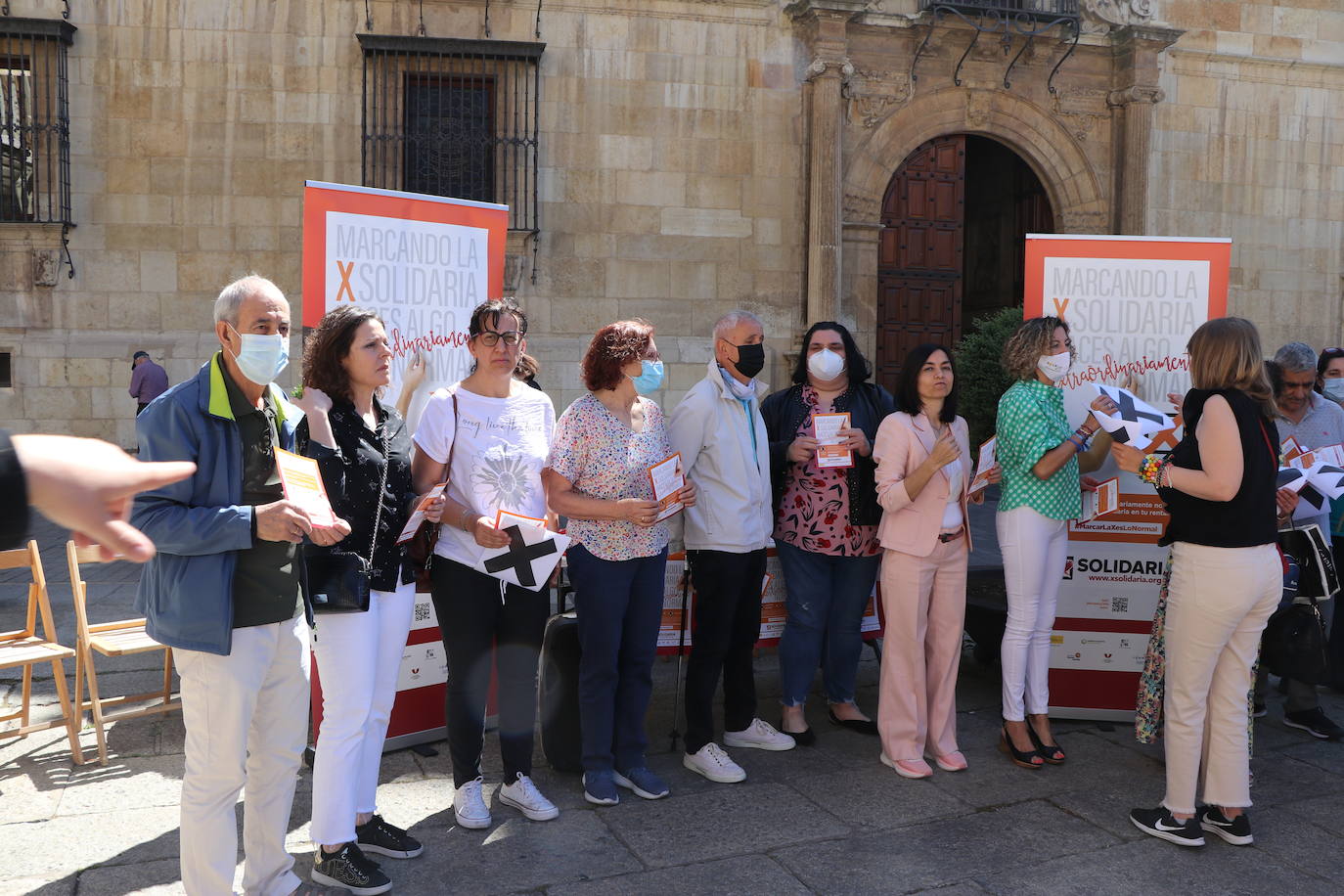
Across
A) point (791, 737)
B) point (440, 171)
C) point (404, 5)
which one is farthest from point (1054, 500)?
A: point (404, 5)

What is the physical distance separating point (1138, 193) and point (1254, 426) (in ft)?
34.1

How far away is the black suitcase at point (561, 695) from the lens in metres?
4.27

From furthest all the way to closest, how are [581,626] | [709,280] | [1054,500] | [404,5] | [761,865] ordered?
1. [709,280]
2. [404,5]
3. [1054,500]
4. [581,626]
5. [761,865]

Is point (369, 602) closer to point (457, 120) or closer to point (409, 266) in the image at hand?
point (409, 266)

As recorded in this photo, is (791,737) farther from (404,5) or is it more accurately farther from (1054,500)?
(404,5)

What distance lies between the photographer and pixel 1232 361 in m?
3.65

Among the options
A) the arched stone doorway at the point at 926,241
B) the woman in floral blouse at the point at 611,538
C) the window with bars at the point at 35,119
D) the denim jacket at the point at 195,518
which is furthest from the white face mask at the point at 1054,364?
the window with bars at the point at 35,119

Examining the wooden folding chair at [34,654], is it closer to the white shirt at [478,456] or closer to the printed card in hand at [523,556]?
the white shirt at [478,456]

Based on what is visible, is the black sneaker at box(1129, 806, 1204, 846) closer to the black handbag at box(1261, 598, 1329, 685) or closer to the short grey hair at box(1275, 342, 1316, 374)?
the black handbag at box(1261, 598, 1329, 685)

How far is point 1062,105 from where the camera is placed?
12930 millimetres

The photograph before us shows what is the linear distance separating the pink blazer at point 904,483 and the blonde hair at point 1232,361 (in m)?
0.98

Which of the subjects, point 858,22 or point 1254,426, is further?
point 858,22

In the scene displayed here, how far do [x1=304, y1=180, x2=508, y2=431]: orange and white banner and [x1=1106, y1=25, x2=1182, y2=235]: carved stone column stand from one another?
10.2m

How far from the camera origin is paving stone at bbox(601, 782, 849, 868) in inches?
141
